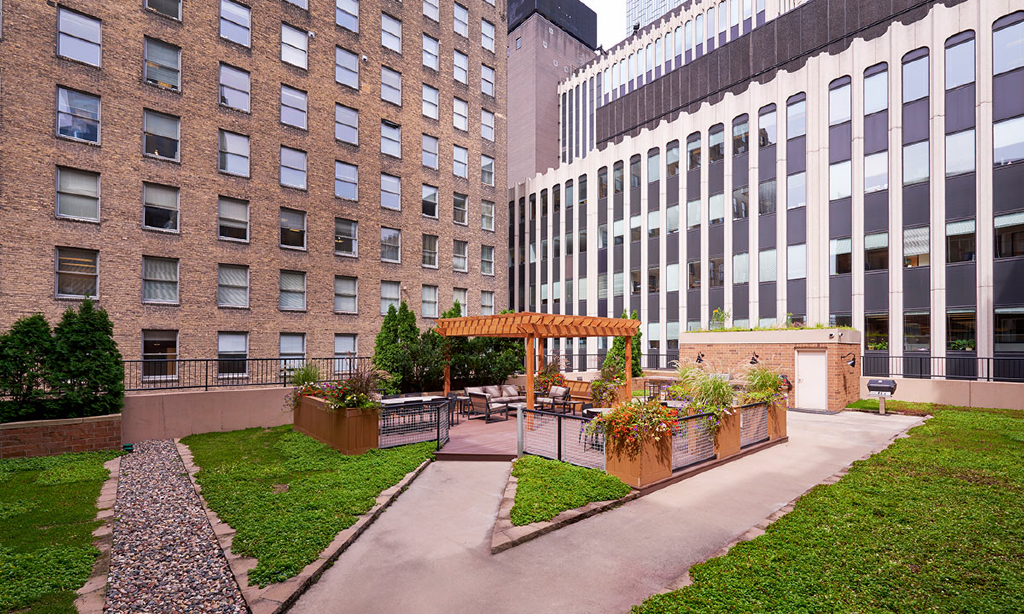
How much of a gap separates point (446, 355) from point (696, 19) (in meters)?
43.4

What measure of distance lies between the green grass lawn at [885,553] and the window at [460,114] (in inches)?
1152

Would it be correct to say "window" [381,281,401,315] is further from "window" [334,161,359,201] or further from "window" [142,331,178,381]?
"window" [142,331,178,381]

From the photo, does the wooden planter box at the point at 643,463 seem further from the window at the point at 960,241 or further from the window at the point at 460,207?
the window at the point at 460,207

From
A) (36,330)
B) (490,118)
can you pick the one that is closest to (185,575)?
(36,330)

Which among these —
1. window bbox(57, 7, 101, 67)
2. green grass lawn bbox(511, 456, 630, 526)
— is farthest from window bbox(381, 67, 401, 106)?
green grass lawn bbox(511, 456, 630, 526)

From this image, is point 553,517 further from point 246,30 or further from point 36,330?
point 246,30

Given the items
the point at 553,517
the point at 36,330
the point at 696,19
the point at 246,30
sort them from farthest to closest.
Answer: the point at 696,19 → the point at 246,30 → the point at 36,330 → the point at 553,517

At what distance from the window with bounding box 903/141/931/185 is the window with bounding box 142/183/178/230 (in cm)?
3404

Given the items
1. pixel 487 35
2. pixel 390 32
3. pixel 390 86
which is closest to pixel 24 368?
pixel 390 86

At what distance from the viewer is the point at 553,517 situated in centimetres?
696

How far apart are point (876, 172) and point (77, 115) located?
3586 cm

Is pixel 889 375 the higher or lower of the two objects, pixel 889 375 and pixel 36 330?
the lower

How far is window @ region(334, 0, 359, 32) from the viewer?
26.9 metres

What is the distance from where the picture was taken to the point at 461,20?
3256 cm
